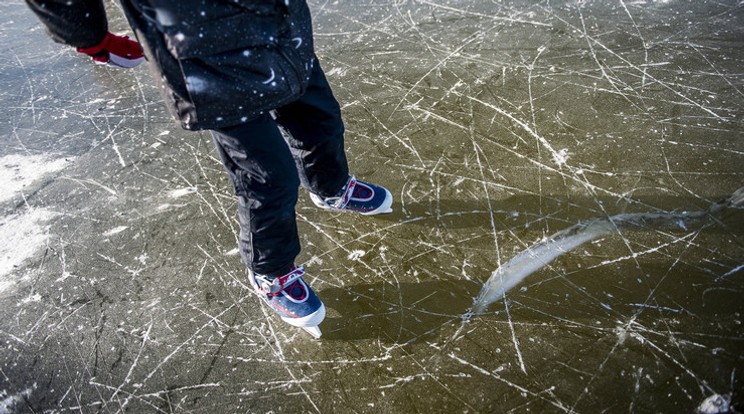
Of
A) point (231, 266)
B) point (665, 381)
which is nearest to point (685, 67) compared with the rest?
point (665, 381)

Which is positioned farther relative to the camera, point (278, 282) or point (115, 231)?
point (115, 231)

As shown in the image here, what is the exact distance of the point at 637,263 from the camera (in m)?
1.66

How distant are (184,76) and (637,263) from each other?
→ 1519mm

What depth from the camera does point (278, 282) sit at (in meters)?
1.57

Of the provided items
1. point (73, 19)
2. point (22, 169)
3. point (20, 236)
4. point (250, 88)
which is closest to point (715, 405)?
point (250, 88)

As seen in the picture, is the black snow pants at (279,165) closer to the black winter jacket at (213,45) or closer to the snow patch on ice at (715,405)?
the black winter jacket at (213,45)

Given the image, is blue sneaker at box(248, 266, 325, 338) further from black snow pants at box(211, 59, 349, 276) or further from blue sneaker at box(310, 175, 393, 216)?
blue sneaker at box(310, 175, 393, 216)

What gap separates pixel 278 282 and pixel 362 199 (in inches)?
19.7

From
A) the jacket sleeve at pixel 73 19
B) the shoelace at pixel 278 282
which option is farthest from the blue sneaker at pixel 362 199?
the jacket sleeve at pixel 73 19

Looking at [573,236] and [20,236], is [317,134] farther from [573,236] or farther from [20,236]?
[20,236]

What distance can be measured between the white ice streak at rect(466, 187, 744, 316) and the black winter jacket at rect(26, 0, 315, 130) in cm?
93

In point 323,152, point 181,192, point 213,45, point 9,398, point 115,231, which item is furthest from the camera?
point 181,192

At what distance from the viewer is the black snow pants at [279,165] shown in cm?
131

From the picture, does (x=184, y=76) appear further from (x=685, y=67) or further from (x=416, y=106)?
(x=685, y=67)
